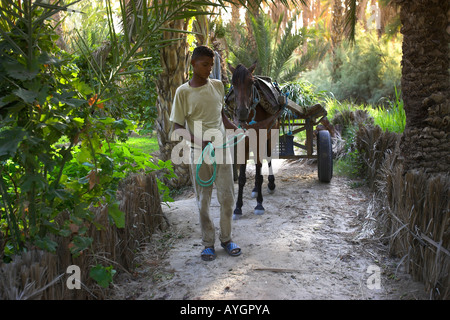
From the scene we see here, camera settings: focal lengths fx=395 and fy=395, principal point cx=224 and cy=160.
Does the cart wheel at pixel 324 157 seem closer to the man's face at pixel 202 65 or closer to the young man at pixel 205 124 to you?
the young man at pixel 205 124

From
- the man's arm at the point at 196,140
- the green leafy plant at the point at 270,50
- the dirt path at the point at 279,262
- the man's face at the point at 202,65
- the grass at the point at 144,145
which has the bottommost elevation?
the dirt path at the point at 279,262

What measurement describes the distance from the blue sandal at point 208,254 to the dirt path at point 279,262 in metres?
0.05

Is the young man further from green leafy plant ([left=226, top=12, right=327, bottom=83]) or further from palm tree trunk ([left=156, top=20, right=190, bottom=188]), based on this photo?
green leafy plant ([left=226, top=12, right=327, bottom=83])

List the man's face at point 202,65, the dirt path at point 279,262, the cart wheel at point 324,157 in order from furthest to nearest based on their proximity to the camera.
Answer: the cart wheel at point 324,157, the man's face at point 202,65, the dirt path at point 279,262

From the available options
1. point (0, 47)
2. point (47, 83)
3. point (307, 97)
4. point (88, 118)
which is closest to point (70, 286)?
point (88, 118)

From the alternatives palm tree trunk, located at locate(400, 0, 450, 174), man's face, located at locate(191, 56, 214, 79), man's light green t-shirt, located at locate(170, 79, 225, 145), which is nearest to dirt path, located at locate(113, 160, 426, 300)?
palm tree trunk, located at locate(400, 0, 450, 174)

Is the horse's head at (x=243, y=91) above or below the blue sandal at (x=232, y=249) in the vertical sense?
above

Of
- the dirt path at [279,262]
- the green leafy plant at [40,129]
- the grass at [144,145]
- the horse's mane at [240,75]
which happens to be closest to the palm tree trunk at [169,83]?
the grass at [144,145]

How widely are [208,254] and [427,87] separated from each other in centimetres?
264

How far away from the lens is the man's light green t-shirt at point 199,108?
11.2 ft

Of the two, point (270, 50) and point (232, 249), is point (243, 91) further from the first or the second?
point (270, 50)

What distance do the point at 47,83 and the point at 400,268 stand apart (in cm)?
301
